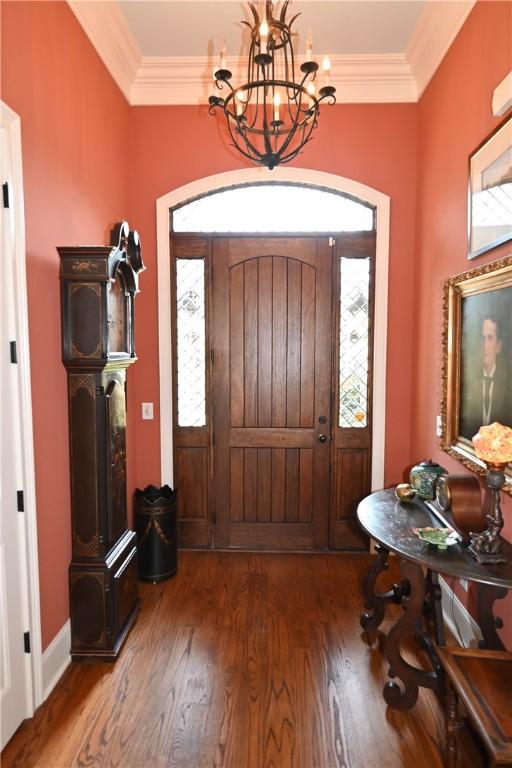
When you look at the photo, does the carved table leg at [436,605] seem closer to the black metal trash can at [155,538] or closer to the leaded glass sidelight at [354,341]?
the leaded glass sidelight at [354,341]

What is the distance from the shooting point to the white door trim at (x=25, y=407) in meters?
1.92

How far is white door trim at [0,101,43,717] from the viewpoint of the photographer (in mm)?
1918

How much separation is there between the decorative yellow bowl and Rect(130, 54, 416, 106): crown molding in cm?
271

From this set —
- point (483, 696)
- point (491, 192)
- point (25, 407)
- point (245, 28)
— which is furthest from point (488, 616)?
point (245, 28)

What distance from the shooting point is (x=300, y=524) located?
368 centimetres

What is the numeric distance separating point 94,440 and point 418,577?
1636 millimetres

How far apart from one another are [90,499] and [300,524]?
5.94ft

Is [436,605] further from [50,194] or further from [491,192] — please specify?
[50,194]

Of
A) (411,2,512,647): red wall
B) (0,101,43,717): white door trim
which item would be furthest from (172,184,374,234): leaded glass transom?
(0,101,43,717): white door trim

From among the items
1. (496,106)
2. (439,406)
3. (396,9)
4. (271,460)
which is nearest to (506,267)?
(496,106)

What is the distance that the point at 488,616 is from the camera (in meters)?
2.05

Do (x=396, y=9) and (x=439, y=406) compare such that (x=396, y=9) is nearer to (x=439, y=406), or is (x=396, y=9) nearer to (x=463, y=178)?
(x=463, y=178)

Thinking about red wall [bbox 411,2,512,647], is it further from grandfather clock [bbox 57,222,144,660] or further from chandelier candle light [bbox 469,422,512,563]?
grandfather clock [bbox 57,222,144,660]

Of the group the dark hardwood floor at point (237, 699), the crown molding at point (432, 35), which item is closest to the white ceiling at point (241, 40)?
the crown molding at point (432, 35)
